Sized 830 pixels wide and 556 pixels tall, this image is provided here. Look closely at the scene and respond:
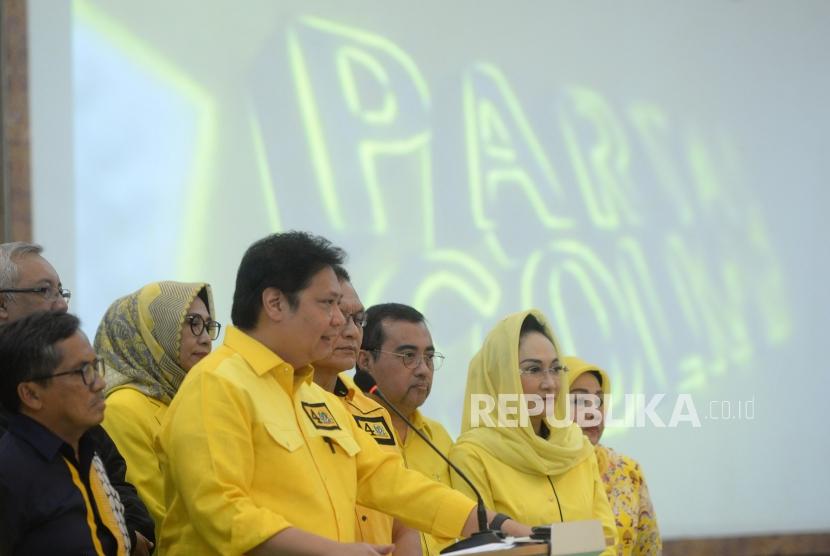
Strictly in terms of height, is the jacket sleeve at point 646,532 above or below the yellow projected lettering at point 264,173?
below

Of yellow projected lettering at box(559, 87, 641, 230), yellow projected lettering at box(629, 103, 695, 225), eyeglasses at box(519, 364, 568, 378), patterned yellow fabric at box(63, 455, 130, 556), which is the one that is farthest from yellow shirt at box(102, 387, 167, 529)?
yellow projected lettering at box(629, 103, 695, 225)

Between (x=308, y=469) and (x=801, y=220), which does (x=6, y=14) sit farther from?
(x=801, y=220)

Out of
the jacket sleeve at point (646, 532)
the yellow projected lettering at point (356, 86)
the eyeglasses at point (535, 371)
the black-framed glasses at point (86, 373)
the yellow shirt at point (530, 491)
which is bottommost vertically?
the jacket sleeve at point (646, 532)

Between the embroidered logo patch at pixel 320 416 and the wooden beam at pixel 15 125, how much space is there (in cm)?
191

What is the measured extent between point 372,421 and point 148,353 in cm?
61

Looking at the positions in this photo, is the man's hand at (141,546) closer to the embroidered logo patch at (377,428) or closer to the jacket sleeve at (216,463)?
the jacket sleeve at (216,463)

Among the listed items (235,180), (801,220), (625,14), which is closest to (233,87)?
(235,180)

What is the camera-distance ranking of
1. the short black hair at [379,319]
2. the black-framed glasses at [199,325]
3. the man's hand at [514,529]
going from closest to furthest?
1. the man's hand at [514,529]
2. the black-framed glasses at [199,325]
3. the short black hair at [379,319]

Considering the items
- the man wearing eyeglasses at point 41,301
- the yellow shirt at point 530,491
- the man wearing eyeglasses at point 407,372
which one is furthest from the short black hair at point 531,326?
the man wearing eyeglasses at point 41,301

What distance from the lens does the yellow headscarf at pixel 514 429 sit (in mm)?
3322

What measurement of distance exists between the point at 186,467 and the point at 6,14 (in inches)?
98.0

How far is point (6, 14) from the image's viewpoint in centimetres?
409

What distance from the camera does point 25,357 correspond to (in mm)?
2184

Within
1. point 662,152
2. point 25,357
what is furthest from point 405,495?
point 662,152
